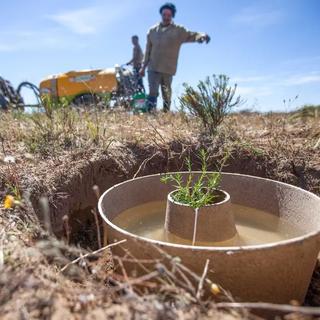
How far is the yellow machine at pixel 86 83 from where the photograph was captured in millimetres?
8055

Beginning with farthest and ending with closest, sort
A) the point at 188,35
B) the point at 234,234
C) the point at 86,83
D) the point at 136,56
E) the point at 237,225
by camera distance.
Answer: the point at 86,83, the point at 136,56, the point at 188,35, the point at 237,225, the point at 234,234

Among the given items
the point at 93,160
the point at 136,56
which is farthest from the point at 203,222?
the point at 136,56

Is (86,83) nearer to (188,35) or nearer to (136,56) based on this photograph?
(136,56)

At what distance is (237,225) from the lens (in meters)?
2.50

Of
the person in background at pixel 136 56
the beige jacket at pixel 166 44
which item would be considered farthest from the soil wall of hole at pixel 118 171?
the person in background at pixel 136 56

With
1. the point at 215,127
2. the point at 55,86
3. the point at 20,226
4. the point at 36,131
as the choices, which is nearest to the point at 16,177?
the point at 20,226

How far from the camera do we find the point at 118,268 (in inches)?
75.9

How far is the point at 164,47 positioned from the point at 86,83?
11.3 feet

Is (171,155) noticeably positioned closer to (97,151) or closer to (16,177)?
(97,151)

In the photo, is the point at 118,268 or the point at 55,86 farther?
the point at 55,86

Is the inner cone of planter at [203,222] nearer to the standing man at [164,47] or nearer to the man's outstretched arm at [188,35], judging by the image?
the standing man at [164,47]

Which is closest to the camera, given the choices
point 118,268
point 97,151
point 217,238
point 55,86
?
point 118,268

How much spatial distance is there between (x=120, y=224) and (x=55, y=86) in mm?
7200

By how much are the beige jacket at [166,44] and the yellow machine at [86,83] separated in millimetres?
1908
